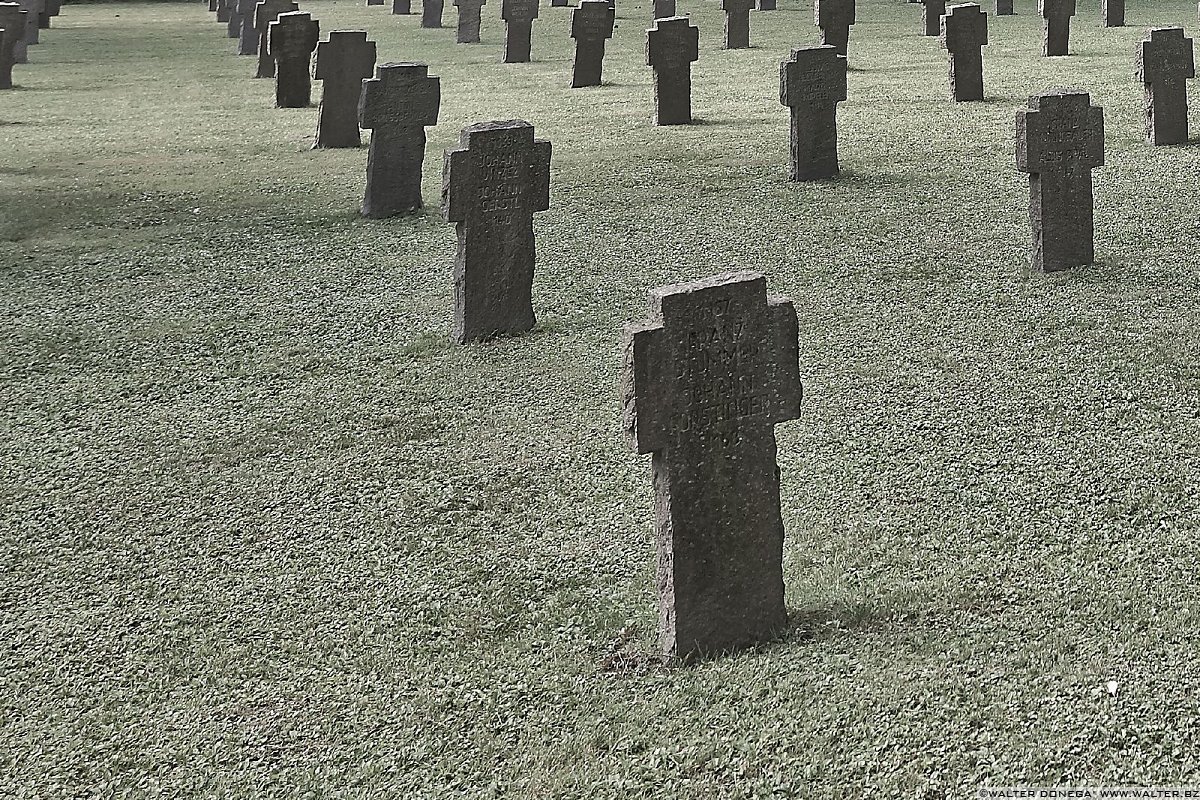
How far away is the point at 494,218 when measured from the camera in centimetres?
650

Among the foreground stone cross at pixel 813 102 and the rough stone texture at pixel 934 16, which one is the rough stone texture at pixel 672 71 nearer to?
the foreground stone cross at pixel 813 102

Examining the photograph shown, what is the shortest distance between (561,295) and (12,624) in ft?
12.1

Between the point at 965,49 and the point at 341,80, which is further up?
the point at 965,49

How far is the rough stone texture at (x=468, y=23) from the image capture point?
20.1m

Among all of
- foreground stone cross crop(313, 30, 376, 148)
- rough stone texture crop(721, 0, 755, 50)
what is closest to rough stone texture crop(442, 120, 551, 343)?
foreground stone cross crop(313, 30, 376, 148)

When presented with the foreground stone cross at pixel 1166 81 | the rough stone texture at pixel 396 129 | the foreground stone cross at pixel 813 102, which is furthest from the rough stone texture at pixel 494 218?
the foreground stone cross at pixel 1166 81

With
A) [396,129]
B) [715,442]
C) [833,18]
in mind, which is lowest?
[715,442]

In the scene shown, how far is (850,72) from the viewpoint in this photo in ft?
49.8

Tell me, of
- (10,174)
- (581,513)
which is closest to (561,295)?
(581,513)

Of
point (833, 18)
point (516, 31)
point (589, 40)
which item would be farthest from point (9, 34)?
point (833, 18)

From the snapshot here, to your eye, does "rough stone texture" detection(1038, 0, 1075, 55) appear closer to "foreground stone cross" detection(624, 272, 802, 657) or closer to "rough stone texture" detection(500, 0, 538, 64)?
"rough stone texture" detection(500, 0, 538, 64)

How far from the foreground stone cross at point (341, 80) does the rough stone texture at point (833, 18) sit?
230 inches

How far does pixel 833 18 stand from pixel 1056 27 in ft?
8.41

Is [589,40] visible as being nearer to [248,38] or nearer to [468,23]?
[468,23]
